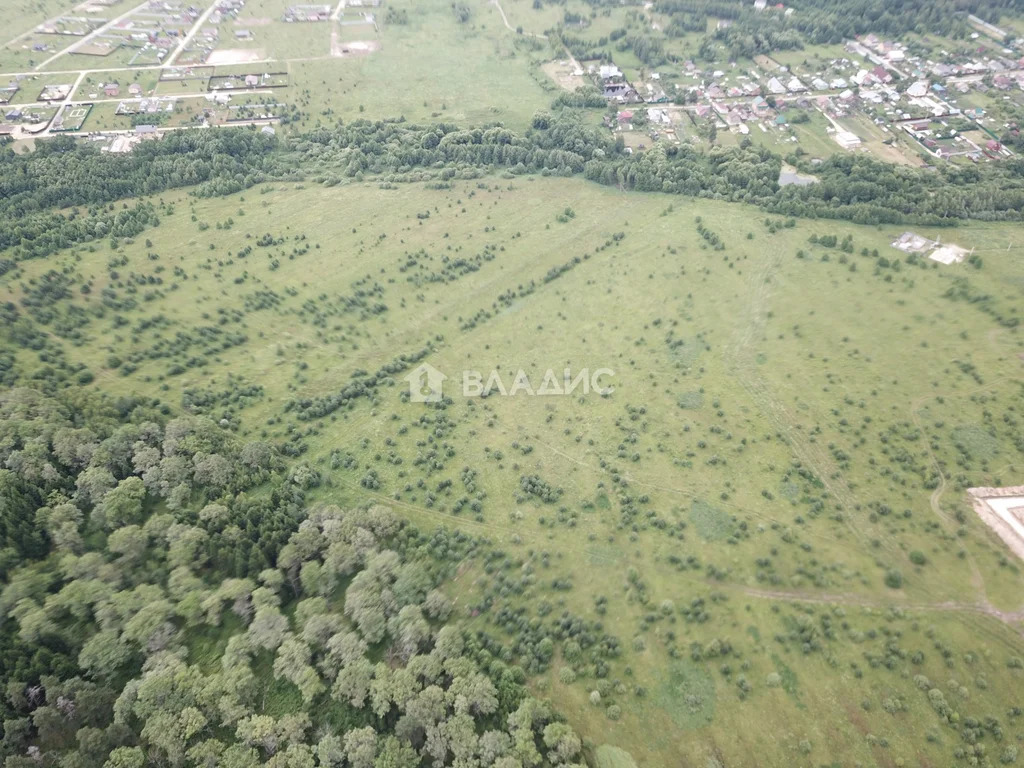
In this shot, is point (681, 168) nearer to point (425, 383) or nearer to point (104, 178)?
point (425, 383)

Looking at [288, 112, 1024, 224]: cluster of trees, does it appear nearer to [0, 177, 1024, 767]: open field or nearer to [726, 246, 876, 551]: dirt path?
[0, 177, 1024, 767]: open field

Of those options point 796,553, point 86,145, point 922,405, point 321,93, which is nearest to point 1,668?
point 796,553

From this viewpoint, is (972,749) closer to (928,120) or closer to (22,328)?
(22,328)

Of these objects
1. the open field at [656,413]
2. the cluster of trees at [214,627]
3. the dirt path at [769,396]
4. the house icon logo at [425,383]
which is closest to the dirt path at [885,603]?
the open field at [656,413]

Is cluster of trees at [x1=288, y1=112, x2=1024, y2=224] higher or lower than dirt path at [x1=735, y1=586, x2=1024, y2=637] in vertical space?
higher

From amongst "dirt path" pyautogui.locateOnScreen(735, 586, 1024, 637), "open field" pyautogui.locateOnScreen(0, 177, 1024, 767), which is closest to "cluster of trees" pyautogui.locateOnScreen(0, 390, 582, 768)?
"open field" pyautogui.locateOnScreen(0, 177, 1024, 767)
